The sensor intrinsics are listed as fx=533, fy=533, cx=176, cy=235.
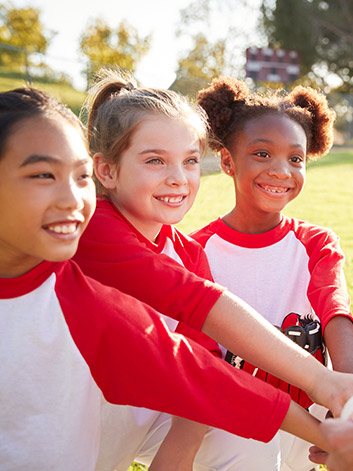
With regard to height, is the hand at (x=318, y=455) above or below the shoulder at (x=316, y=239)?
below

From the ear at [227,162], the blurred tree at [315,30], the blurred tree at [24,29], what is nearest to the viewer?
the ear at [227,162]

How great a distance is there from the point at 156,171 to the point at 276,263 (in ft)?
2.51

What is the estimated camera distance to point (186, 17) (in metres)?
33.3

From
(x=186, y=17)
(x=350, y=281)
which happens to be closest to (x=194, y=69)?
(x=186, y=17)

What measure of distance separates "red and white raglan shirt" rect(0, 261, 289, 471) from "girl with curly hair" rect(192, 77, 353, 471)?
0.75 m

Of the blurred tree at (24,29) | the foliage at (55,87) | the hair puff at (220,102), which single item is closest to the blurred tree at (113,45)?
the blurred tree at (24,29)

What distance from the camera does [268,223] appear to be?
2338 millimetres

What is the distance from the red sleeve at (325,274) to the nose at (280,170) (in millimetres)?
273

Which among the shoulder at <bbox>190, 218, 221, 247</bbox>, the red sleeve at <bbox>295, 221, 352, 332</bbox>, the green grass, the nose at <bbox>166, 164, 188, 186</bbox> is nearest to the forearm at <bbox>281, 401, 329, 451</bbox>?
the red sleeve at <bbox>295, 221, 352, 332</bbox>

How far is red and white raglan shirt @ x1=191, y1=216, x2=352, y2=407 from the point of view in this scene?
2164 mm

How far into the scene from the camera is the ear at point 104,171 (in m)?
1.86

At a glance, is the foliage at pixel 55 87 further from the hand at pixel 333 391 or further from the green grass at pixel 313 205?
the hand at pixel 333 391

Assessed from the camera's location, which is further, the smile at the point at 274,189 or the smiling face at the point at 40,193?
the smile at the point at 274,189

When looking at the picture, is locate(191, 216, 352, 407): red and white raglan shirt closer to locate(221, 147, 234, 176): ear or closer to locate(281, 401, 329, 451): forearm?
locate(221, 147, 234, 176): ear
